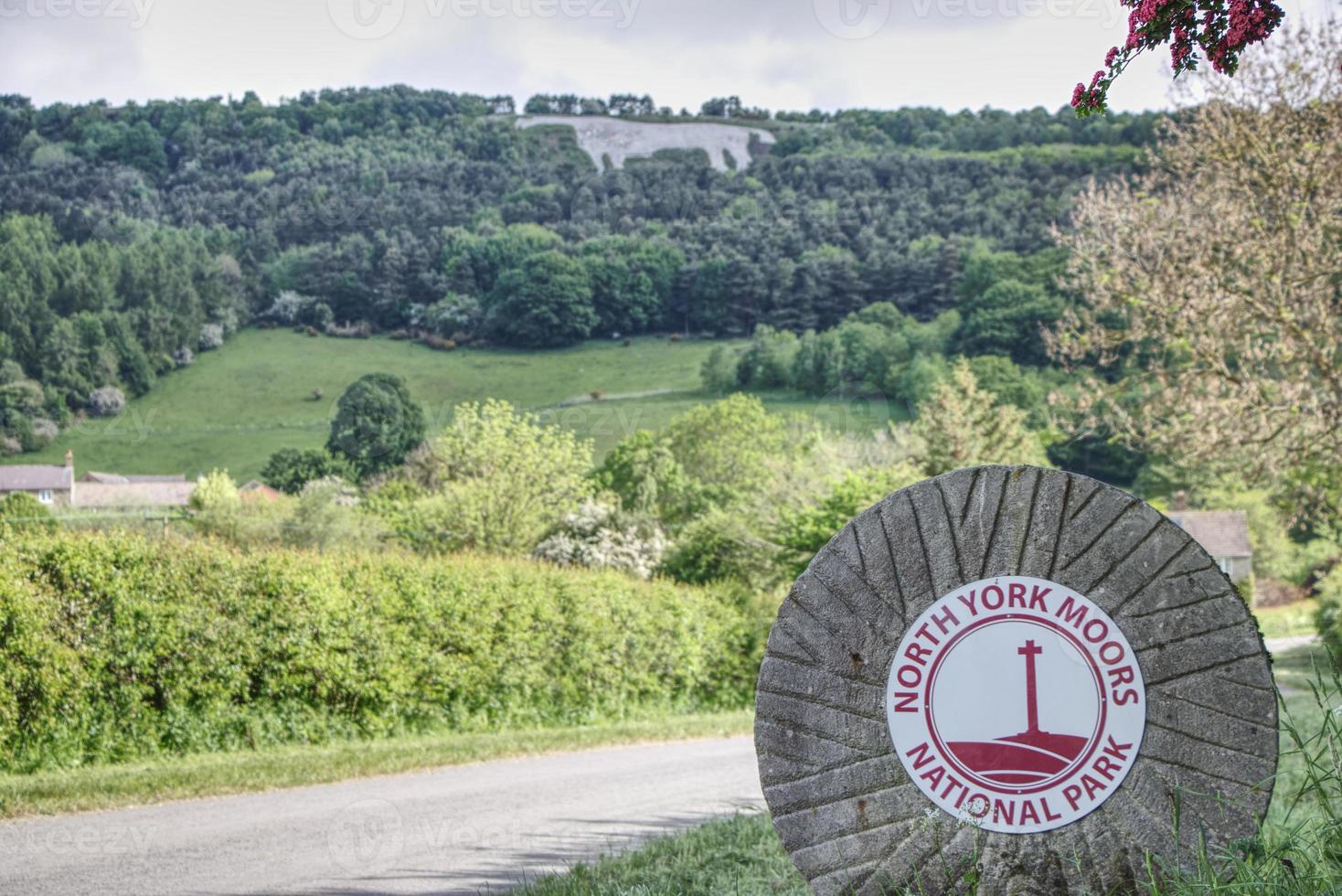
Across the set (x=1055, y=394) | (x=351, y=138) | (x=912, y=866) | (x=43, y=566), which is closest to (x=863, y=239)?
(x=351, y=138)

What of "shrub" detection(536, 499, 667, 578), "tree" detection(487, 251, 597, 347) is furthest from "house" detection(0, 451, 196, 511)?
"tree" detection(487, 251, 597, 347)

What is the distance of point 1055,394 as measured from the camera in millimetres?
16875

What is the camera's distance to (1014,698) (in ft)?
12.5

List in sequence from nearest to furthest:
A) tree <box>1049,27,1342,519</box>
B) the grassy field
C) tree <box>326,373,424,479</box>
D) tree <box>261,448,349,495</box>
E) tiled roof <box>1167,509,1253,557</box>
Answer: the grassy field
tree <box>1049,27,1342,519</box>
tiled roof <box>1167,509,1253,557</box>
tree <box>261,448,349,495</box>
tree <box>326,373,424,479</box>

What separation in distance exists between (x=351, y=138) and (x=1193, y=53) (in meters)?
125

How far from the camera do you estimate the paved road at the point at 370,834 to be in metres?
6.50

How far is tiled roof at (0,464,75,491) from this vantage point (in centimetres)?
6353

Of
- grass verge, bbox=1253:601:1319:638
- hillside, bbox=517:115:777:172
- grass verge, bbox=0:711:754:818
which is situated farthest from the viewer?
hillside, bbox=517:115:777:172

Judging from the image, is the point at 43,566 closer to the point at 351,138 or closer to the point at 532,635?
the point at 532,635

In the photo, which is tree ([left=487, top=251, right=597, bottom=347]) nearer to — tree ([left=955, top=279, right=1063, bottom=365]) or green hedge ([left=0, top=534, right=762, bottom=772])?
tree ([left=955, top=279, right=1063, bottom=365])

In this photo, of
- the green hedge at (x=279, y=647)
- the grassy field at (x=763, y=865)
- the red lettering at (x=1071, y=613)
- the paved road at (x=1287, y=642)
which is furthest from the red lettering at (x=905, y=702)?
the paved road at (x=1287, y=642)

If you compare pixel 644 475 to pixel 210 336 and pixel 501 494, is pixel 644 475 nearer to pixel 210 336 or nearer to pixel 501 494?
pixel 501 494

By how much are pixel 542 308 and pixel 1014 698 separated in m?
92.6

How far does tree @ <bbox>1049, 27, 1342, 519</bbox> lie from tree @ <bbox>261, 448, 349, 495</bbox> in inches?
2185
